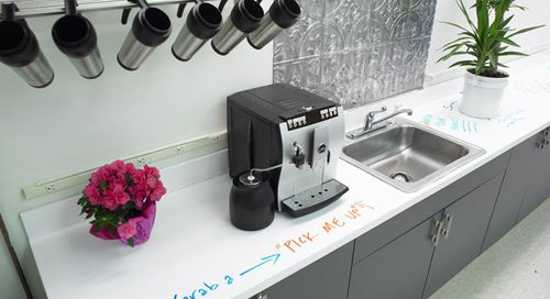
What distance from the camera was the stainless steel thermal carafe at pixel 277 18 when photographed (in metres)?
1.05

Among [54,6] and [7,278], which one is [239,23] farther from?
[7,278]

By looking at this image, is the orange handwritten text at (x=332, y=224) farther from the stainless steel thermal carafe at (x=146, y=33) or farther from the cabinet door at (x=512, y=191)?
the cabinet door at (x=512, y=191)

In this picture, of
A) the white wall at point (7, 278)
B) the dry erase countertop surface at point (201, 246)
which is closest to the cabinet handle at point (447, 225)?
the dry erase countertop surface at point (201, 246)

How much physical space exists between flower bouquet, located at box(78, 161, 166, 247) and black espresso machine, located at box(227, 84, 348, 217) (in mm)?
289

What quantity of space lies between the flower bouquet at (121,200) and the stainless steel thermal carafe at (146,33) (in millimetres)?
337

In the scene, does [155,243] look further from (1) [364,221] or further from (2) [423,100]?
(2) [423,100]

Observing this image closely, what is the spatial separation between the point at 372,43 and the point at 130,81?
118 centimetres

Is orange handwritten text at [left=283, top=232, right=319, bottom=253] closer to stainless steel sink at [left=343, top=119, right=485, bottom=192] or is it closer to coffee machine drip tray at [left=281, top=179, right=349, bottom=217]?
coffee machine drip tray at [left=281, top=179, right=349, bottom=217]

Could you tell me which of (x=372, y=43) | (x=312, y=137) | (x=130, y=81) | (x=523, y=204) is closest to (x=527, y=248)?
(x=523, y=204)

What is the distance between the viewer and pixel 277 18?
41.8 inches

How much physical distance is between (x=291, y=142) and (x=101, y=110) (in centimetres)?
62

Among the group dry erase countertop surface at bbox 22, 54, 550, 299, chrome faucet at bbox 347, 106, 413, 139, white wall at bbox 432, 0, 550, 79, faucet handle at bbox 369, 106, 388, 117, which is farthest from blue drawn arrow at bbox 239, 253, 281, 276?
white wall at bbox 432, 0, 550, 79

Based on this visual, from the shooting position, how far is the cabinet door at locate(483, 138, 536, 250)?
1.97m

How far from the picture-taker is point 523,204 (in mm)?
2369
